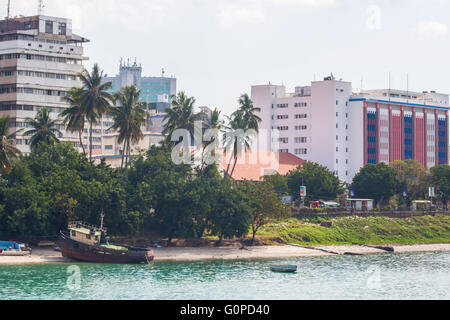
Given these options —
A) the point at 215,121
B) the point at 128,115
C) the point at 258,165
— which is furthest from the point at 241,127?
the point at 258,165

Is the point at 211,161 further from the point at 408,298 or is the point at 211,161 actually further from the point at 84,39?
the point at 408,298

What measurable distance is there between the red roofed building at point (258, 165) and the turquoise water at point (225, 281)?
59750 millimetres

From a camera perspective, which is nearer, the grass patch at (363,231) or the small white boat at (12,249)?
the small white boat at (12,249)

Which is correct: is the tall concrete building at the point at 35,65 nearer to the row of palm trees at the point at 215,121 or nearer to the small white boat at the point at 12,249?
the row of palm trees at the point at 215,121

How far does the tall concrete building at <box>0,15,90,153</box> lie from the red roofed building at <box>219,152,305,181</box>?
124 feet

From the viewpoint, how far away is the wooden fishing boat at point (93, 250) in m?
108

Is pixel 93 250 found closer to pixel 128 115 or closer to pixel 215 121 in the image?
pixel 128 115

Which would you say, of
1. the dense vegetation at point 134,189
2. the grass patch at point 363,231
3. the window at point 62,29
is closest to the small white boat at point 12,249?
A: the dense vegetation at point 134,189

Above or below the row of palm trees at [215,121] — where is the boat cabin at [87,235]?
below

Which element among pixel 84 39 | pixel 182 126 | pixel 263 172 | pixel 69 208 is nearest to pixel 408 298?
pixel 69 208

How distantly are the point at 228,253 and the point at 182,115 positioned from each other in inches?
1174

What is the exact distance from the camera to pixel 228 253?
123 m

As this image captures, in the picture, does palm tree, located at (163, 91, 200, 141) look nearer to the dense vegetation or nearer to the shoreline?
the dense vegetation

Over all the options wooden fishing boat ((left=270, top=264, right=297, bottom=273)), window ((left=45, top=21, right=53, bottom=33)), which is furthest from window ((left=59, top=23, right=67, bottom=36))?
wooden fishing boat ((left=270, top=264, right=297, bottom=273))
